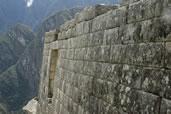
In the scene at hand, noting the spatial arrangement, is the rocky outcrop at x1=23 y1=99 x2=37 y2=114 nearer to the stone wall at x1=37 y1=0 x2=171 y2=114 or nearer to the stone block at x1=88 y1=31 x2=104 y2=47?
the stone wall at x1=37 y1=0 x2=171 y2=114

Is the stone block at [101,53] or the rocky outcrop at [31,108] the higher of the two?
the stone block at [101,53]

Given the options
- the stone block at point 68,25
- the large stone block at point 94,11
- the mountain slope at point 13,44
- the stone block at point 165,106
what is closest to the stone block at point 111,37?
the large stone block at point 94,11

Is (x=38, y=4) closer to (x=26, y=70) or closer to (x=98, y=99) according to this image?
(x=26, y=70)

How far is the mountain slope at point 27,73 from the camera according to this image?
7464 centimetres

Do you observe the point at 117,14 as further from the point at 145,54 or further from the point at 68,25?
the point at 68,25

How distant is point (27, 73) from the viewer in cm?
8606

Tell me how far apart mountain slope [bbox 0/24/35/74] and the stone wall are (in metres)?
83.7

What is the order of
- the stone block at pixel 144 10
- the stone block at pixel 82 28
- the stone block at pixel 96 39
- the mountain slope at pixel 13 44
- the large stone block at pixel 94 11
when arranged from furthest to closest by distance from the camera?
the mountain slope at pixel 13 44, the stone block at pixel 82 28, the large stone block at pixel 94 11, the stone block at pixel 96 39, the stone block at pixel 144 10

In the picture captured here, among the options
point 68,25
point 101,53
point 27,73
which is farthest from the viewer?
point 27,73

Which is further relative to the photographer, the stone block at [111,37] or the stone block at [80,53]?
the stone block at [80,53]

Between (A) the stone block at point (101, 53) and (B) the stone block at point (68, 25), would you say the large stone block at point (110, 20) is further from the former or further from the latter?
(B) the stone block at point (68, 25)

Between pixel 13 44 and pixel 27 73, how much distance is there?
12373 mm

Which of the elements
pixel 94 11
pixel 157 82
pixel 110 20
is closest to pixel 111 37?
pixel 110 20

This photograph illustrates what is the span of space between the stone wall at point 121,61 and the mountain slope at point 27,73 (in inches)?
2787
